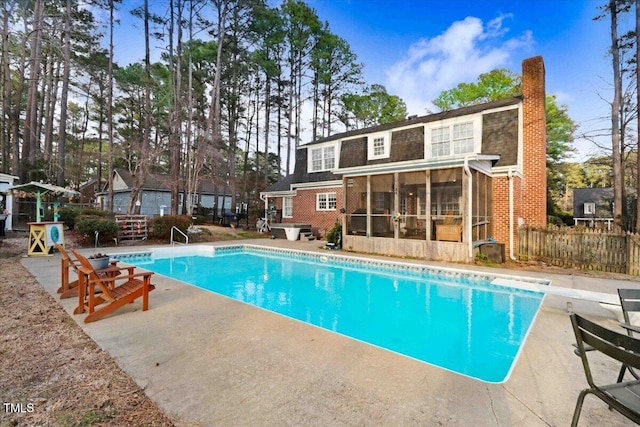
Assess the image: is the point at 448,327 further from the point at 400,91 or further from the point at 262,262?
the point at 400,91

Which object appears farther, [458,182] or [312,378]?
[458,182]

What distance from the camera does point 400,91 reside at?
29.4m

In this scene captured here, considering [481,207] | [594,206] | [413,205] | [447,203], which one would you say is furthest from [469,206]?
[594,206]

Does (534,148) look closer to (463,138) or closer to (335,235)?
(463,138)

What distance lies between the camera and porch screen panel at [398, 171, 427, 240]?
37.3 feet

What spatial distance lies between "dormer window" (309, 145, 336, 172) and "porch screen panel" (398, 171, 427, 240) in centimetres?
528

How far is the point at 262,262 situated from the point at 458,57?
19.1 metres

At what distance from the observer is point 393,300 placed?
7.00 metres

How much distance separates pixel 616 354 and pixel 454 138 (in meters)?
13.0

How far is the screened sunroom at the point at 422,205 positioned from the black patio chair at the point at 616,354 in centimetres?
846

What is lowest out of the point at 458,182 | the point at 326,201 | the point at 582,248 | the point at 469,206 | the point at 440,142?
the point at 582,248

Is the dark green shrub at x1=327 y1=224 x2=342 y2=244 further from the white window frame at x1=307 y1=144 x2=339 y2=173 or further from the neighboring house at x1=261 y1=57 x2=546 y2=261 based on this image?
the white window frame at x1=307 y1=144 x2=339 y2=173

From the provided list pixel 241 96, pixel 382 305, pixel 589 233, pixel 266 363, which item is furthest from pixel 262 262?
pixel 241 96

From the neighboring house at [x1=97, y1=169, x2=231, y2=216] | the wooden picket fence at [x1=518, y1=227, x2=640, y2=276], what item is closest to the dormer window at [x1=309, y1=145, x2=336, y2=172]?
the wooden picket fence at [x1=518, y1=227, x2=640, y2=276]
